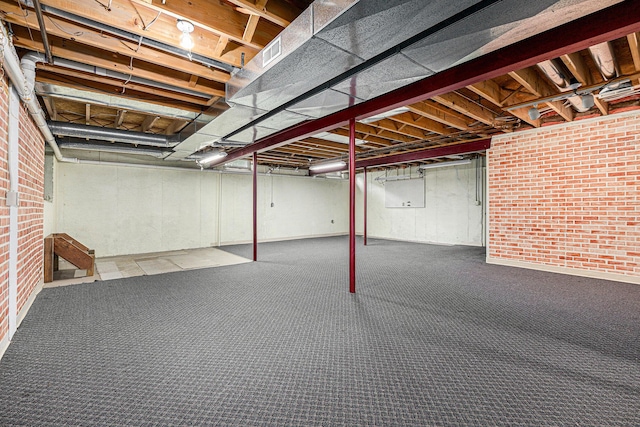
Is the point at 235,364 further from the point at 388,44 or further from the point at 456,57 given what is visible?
the point at 456,57

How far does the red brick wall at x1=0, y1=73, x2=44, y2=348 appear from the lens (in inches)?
88.8

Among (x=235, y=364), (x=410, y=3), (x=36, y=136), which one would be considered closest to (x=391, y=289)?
(x=235, y=364)

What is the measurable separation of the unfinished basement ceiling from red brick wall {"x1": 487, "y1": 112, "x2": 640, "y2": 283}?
1.36 feet

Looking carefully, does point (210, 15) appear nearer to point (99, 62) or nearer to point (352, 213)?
point (99, 62)

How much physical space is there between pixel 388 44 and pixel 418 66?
48 cm

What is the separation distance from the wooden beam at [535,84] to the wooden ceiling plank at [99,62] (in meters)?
3.31

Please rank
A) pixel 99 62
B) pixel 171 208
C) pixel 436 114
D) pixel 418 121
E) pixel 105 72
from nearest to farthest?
pixel 99 62
pixel 105 72
pixel 436 114
pixel 418 121
pixel 171 208

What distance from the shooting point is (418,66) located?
2.23 meters

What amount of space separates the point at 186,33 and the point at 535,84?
363 cm

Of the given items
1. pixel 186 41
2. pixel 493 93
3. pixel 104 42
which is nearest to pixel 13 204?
pixel 104 42

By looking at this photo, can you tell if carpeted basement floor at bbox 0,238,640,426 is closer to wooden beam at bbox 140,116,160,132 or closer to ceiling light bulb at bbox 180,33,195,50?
ceiling light bulb at bbox 180,33,195,50

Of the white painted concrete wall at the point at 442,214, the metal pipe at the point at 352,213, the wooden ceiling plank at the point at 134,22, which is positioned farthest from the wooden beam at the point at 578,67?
the white painted concrete wall at the point at 442,214

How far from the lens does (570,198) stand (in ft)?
14.8

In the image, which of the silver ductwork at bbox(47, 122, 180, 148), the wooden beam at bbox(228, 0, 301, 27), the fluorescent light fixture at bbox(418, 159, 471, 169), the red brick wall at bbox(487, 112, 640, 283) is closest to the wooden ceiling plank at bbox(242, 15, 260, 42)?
the wooden beam at bbox(228, 0, 301, 27)
